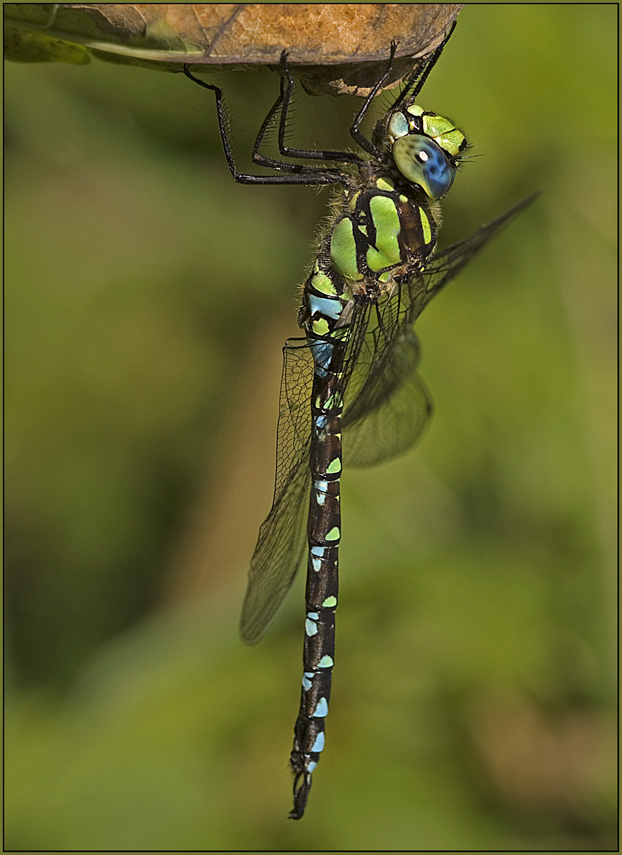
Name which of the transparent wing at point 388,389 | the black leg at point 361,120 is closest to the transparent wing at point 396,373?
the transparent wing at point 388,389

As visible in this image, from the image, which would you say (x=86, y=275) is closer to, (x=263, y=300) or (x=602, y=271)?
(x=263, y=300)

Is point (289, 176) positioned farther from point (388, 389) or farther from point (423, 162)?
point (388, 389)

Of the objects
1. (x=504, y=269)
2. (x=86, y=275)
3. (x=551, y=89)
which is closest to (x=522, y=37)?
(x=551, y=89)

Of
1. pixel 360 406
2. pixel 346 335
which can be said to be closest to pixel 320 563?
pixel 360 406

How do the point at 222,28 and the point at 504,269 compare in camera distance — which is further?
the point at 504,269

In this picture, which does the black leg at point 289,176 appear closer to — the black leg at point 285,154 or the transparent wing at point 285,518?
the black leg at point 285,154
